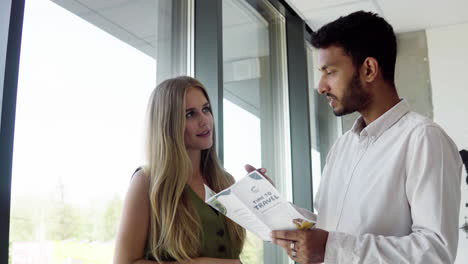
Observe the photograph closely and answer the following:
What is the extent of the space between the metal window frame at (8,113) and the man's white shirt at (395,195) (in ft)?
2.65

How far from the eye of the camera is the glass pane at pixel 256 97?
2.54 meters

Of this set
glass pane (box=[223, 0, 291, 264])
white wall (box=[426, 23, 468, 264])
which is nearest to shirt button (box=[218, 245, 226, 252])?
glass pane (box=[223, 0, 291, 264])

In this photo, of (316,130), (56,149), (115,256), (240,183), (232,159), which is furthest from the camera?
(316,130)

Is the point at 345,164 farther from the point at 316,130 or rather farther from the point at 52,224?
the point at 316,130

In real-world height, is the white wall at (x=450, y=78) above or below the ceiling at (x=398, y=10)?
below

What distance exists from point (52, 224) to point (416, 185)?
1.11 meters

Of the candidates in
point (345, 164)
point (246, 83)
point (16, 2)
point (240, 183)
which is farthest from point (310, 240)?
point (246, 83)

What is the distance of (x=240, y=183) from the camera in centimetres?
102

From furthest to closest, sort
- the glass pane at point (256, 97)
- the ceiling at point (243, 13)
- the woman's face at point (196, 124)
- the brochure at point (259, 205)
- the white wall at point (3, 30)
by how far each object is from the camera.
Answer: the glass pane at point (256, 97)
the ceiling at point (243, 13)
the woman's face at point (196, 124)
the white wall at point (3, 30)
the brochure at point (259, 205)

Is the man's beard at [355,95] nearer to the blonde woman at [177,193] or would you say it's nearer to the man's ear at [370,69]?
the man's ear at [370,69]

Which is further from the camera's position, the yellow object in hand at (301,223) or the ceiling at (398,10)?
the ceiling at (398,10)

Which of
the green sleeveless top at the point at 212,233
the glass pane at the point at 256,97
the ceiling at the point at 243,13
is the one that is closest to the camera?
the green sleeveless top at the point at 212,233

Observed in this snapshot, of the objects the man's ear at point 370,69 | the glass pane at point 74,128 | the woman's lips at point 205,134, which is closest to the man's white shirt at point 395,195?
the man's ear at point 370,69

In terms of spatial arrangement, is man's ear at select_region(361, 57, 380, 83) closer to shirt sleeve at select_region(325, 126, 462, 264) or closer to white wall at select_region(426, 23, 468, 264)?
shirt sleeve at select_region(325, 126, 462, 264)
